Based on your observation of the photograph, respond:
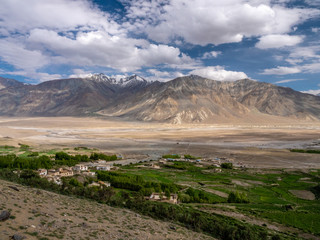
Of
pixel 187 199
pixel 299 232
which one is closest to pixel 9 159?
pixel 187 199

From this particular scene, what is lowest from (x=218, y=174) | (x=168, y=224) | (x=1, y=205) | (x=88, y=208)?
(x=218, y=174)

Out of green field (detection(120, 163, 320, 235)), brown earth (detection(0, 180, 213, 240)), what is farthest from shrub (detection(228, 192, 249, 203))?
brown earth (detection(0, 180, 213, 240))

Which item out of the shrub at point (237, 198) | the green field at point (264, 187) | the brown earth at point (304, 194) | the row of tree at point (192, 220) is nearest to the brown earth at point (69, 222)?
the row of tree at point (192, 220)

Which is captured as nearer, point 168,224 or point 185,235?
point 185,235

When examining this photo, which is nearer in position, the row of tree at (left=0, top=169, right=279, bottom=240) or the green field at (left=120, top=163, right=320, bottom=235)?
the row of tree at (left=0, top=169, right=279, bottom=240)

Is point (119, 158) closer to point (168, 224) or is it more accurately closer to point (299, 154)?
point (168, 224)

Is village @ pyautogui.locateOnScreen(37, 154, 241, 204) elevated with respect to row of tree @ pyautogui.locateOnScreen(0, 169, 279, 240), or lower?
lower

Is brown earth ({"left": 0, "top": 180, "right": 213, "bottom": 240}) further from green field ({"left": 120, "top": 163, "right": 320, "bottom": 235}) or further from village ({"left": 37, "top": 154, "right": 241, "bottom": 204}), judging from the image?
village ({"left": 37, "top": 154, "right": 241, "bottom": 204})

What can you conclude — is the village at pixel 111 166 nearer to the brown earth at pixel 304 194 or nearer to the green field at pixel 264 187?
the green field at pixel 264 187
